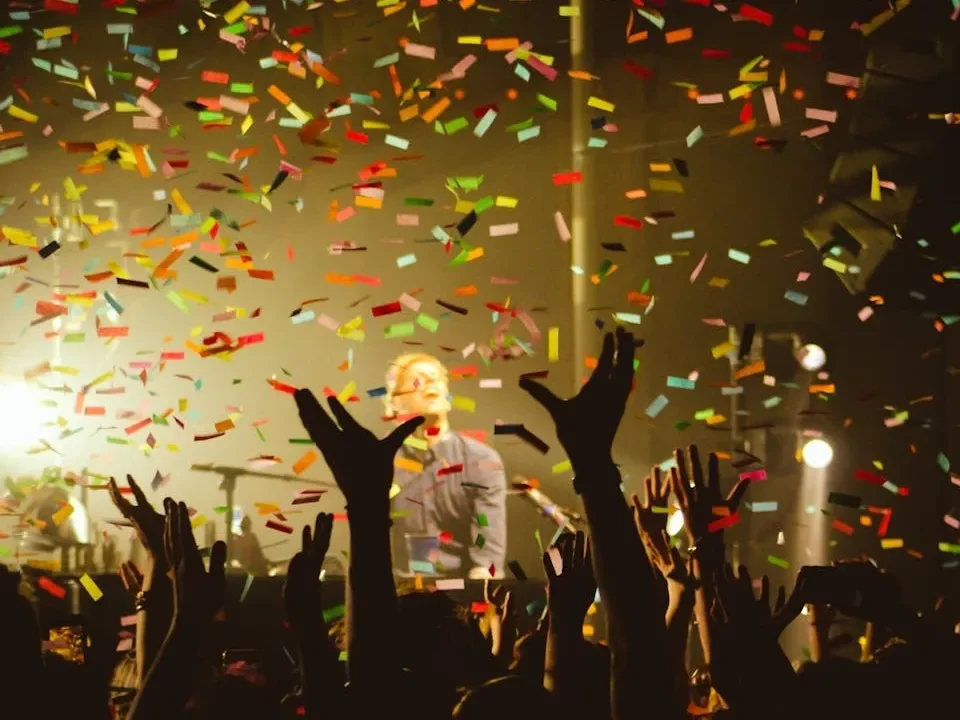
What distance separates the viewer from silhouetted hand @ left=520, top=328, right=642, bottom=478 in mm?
1413

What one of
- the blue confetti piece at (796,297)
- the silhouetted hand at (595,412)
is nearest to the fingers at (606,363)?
the silhouetted hand at (595,412)

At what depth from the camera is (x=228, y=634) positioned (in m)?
3.50

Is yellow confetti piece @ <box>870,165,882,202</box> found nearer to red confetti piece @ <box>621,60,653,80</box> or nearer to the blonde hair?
red confetti piece @ <box>621,60,653,80</box>

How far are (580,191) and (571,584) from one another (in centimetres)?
387

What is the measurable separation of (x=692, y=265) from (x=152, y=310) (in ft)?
11.2

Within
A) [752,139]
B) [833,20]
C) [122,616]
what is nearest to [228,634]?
[122,616]

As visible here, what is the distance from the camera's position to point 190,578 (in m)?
1.45

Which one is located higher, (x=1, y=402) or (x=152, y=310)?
(x=152, y=310)

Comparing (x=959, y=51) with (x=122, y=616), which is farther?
(x=959, y=51)

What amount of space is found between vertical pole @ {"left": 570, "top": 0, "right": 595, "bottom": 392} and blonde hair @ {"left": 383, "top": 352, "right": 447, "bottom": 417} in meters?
0.83

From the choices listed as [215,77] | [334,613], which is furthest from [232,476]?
[215,77]

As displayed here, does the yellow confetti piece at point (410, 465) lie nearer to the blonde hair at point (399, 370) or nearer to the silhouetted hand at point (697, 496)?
the blonde hair at point (399, 370)

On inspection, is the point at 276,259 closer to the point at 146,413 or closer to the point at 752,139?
the point at 146,413

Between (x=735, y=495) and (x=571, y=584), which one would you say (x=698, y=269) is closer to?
(x=735, y=495)
